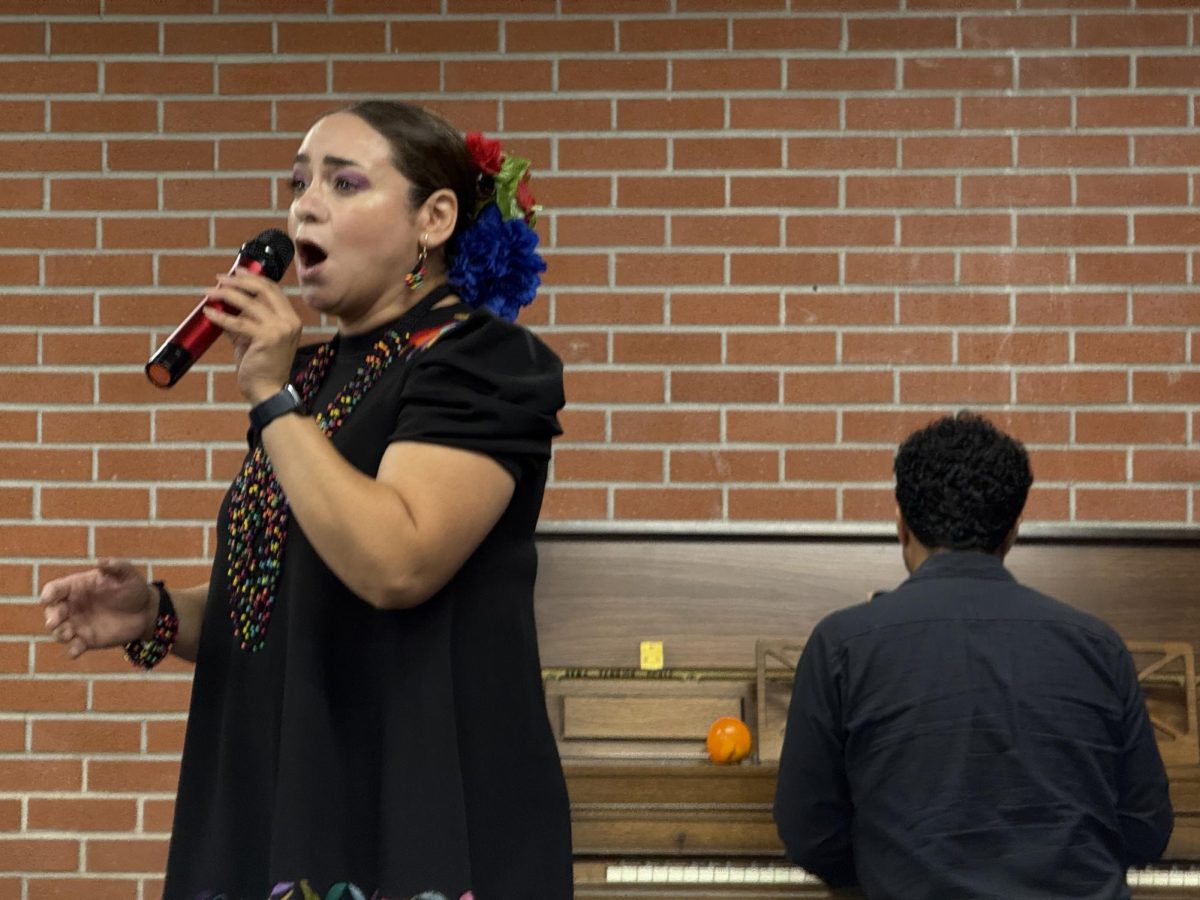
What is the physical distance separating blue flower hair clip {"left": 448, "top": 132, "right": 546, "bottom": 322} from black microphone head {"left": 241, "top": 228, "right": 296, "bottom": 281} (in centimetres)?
17

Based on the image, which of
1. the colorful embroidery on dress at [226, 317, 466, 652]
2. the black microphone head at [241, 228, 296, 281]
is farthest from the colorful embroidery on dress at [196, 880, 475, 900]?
the black microphone head at [241, 228, 296, 281]

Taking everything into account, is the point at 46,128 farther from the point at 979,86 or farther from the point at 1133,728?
the point at 1133,728

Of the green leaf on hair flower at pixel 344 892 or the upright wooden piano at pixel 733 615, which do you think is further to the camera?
Result: the upright wooden piano at pixel 733 615

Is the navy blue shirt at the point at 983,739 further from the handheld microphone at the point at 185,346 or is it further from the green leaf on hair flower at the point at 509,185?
the handheld microphone at the point at 185,346

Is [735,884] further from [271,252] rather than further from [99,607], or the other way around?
[271,252]

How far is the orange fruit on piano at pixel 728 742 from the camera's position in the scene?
119 inches

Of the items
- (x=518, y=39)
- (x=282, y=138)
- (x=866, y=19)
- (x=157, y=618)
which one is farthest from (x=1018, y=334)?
(x=157, y=618)

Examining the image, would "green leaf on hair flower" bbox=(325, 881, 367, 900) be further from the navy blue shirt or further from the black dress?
the navy blue shirt

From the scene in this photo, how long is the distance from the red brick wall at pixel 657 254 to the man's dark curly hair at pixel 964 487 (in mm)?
981

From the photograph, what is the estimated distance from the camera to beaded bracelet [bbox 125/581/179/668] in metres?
1.72

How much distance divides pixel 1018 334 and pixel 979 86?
52 centimetres

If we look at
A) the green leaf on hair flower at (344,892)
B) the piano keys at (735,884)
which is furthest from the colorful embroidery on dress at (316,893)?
the piano keys at (735,884)

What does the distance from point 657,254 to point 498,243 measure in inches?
67.8

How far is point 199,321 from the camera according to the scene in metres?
1.48
